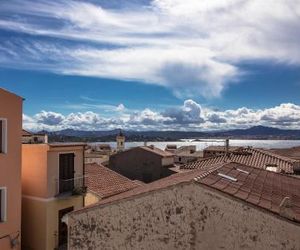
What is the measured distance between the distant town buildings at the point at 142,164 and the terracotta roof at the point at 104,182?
19.8 meters

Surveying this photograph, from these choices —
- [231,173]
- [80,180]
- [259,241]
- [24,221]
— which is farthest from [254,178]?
[24,221]

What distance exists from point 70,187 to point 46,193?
1.93m

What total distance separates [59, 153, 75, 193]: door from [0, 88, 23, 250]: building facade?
2862 mm

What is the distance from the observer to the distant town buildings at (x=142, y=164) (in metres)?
52.3

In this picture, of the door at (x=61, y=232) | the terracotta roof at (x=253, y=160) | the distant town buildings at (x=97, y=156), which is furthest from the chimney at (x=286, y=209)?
the distant town buildings at (x=97, y=156)

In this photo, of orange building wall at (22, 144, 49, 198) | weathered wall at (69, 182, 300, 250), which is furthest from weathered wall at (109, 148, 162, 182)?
weathered wall at (69, 182, 300, 250)

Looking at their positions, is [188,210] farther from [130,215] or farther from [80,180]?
[80,180]

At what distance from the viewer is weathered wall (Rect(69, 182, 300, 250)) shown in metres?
12.6

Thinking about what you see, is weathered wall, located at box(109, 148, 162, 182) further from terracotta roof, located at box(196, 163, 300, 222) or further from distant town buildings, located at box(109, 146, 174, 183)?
terracotta roof, located at box(196, 163, 300, 222)

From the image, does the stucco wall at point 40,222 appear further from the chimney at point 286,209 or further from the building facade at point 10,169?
the chimney at point 286,209

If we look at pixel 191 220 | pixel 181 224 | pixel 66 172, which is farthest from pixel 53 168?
pixel 191 220

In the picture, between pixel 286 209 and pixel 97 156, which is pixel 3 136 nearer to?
pixel 286 209

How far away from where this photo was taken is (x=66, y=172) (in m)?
25.3

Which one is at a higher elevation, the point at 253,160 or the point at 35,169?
the point at 35,169
